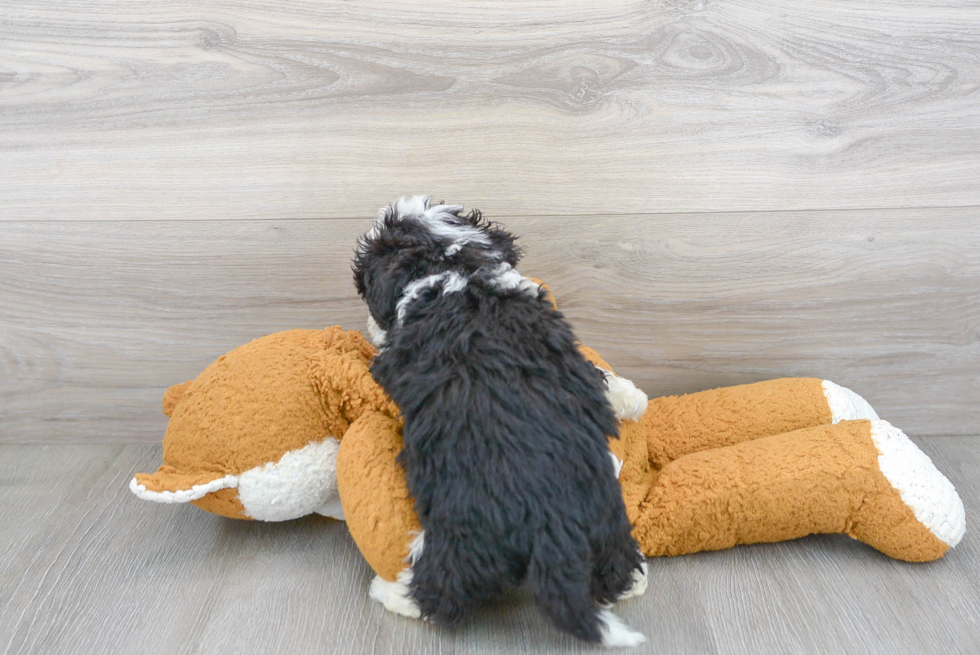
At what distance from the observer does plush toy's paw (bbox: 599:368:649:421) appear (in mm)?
807

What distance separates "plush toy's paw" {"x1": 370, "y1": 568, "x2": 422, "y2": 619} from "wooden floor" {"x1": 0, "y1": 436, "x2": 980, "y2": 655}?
1 centimetres

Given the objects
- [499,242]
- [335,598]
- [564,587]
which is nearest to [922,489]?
[564,587]

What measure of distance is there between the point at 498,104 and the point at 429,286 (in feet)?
1.24

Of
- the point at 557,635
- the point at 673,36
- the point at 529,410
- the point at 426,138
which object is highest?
the point at 673,36

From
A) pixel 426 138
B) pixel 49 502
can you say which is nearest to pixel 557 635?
pixel 426 138

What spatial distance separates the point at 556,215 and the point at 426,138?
22 centimetres

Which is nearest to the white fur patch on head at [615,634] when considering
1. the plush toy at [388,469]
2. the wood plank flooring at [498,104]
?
the plush toy at [388,469]

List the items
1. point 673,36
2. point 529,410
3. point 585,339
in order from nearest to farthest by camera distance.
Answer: point 529,410 → point 673,36 → point 585,339

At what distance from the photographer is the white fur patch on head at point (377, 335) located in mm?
799

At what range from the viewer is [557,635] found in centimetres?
75

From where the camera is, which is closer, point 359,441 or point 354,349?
point 359,441

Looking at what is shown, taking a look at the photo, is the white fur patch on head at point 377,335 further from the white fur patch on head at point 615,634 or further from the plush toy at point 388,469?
the white fur patch on head at point 615,634

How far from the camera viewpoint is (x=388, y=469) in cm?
77

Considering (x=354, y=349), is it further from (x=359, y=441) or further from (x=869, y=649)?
(x=869, y=649)
